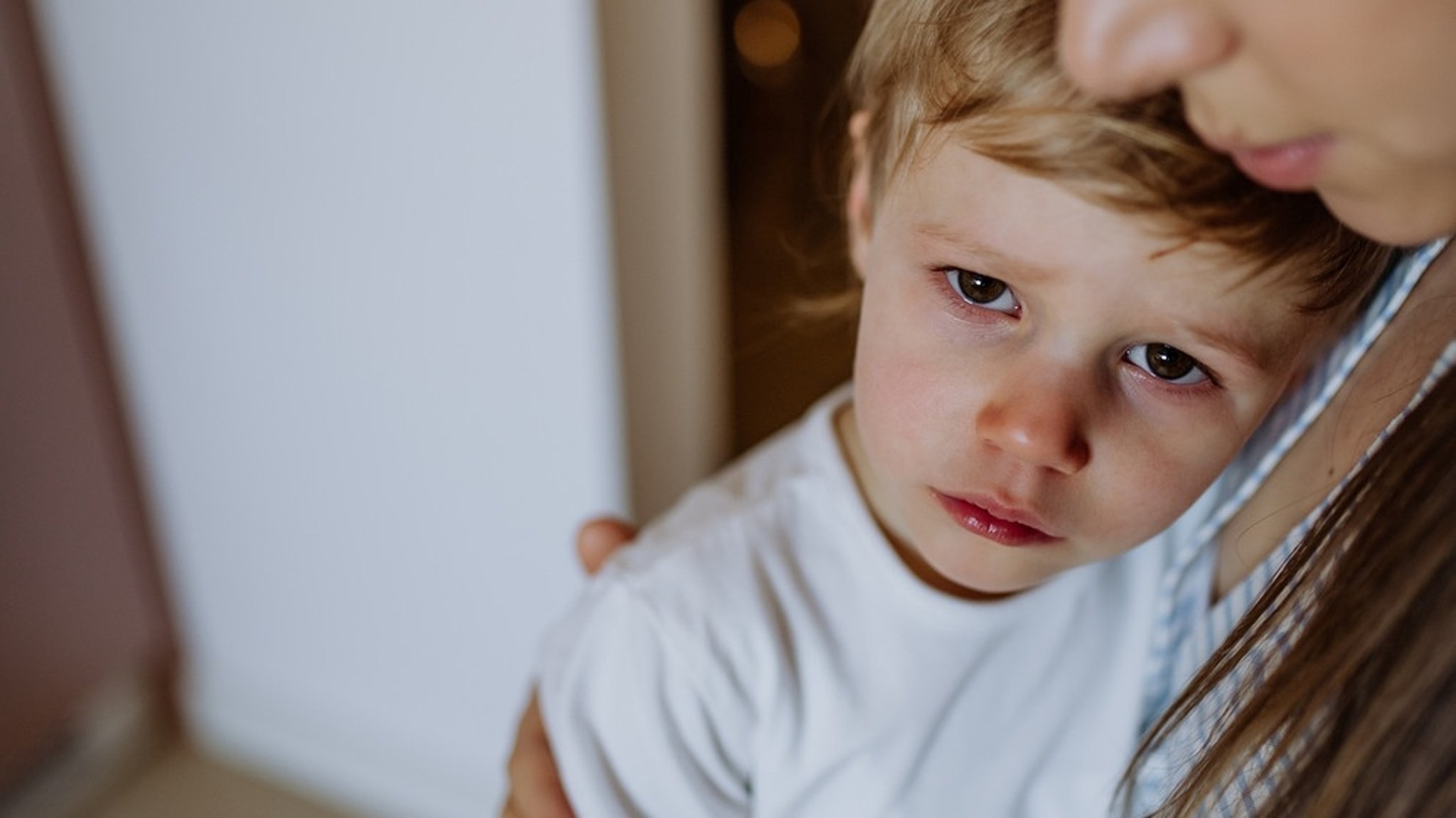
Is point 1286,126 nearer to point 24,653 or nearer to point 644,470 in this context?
point 644,470

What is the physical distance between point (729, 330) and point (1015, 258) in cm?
141

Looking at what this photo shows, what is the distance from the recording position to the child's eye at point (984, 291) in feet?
1.80

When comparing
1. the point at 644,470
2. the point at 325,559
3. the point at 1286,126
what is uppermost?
the point at 1286,126

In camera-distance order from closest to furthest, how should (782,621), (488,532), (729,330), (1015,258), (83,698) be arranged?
1. (1015,258)
2. (782,621)
3. (488,532)
4. (83,698)
5. (729,330)

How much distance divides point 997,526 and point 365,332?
2.29 ft

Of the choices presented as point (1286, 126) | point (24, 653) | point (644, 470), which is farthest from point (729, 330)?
point (1286, 126)

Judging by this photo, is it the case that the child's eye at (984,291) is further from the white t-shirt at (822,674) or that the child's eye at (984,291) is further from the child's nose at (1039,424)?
the white t-shirt at (822,674)

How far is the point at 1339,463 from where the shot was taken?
57 centimetres

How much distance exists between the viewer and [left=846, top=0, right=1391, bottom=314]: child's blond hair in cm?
46

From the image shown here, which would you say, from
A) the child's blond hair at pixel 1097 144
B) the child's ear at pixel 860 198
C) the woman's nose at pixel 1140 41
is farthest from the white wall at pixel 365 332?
the woman's nose at pixel 1140 41

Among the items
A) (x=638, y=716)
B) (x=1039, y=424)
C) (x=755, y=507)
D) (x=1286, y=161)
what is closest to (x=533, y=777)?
(x=638, y=716)

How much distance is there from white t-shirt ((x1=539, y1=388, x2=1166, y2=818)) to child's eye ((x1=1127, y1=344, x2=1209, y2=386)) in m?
0.17

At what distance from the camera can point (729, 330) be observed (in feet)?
6.29

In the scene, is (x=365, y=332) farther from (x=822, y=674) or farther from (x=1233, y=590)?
(x=1233, y=590)
